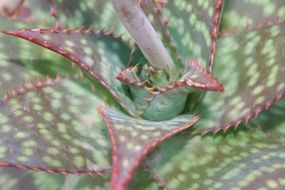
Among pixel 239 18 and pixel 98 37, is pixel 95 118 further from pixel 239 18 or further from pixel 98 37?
pixel 239 18

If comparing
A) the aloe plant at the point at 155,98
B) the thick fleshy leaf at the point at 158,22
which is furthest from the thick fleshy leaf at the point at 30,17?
the thick fleshy leaf at the point at 158,22

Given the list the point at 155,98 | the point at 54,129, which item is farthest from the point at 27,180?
the point at 155,98

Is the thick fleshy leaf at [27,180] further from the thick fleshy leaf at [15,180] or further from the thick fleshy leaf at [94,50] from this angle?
the thick fleshy leaf at [94,50]

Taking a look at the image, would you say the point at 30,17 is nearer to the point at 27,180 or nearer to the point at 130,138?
the point at 27,180

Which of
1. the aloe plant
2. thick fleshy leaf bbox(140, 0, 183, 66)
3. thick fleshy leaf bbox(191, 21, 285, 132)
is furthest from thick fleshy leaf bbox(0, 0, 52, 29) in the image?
thick fleshy leaf bbox(191, 21, 285, 132)

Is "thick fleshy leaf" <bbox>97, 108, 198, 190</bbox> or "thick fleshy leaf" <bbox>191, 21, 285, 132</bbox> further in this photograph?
"thick fleshy leaf" <bbox>191, 21, 285, 132</bbox>

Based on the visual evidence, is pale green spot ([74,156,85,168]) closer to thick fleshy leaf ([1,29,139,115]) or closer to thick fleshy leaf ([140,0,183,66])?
thick fleshy leaf ([1,29,139,115])

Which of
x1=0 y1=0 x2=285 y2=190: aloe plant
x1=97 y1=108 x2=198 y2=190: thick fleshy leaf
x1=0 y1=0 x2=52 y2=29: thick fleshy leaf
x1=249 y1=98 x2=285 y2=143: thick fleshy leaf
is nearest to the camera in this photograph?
x1=97 y1=108 x2=198 y2=190: thick fleshy leaf
